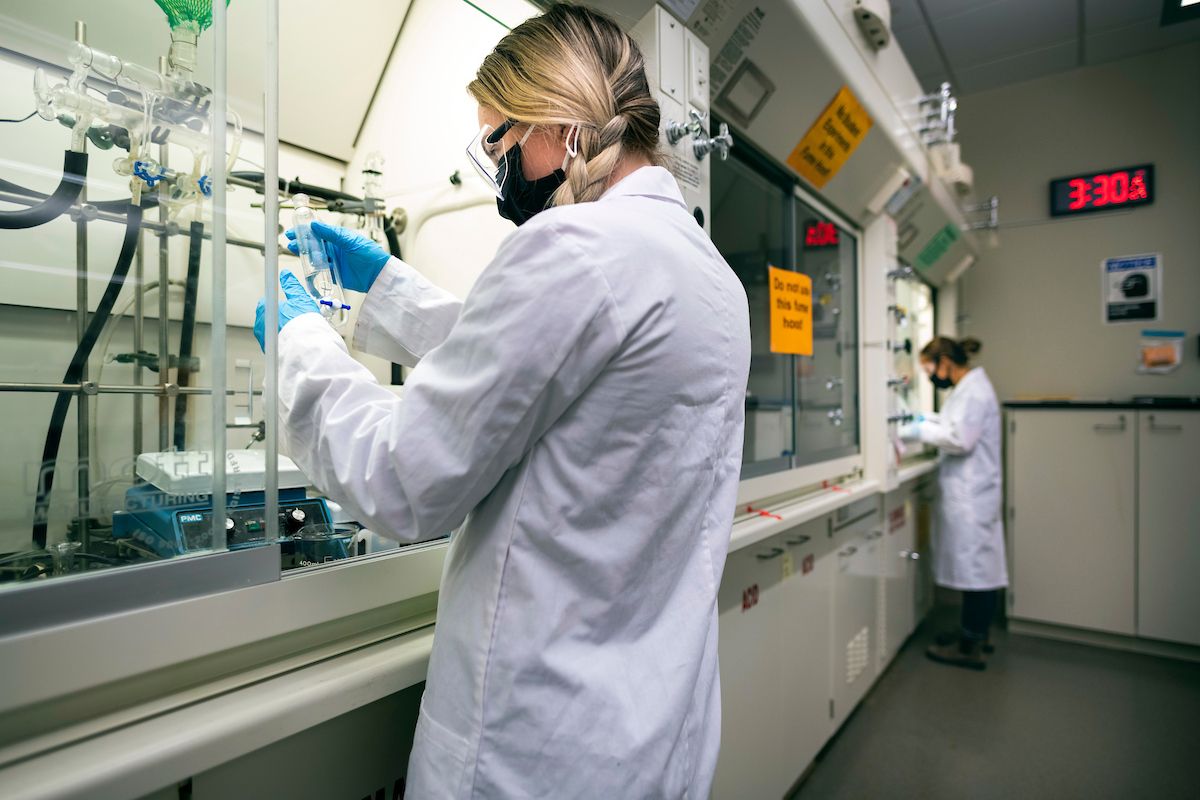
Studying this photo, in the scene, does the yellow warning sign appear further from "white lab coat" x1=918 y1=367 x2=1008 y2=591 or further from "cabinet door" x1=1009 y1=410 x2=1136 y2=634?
"cabinet door" x1=1009 y1=410 x2=1136 y2=634

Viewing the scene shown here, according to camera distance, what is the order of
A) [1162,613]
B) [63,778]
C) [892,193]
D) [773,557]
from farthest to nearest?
[1162,613], [892,193], [773,557], [63,778]

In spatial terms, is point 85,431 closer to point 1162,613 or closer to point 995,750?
point 995,750

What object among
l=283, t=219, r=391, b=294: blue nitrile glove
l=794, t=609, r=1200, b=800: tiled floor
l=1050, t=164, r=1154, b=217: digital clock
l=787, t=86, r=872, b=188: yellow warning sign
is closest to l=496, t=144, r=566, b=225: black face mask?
l=283, t=219, r=391, b=294: blue nitrile glove

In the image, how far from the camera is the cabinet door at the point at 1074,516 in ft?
10.2

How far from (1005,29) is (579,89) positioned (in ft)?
11.9

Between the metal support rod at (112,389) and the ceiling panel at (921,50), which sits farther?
the ceiling panel at (921,50)

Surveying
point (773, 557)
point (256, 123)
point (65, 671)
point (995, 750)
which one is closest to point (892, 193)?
point (773, 557)

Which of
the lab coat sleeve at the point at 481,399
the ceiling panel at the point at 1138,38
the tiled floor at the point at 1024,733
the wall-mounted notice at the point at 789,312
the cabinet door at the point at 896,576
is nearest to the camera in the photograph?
Answer: the lab coat sleeve at the point at 481,399

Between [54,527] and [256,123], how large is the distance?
0.54 metres

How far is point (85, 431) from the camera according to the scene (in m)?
0.80

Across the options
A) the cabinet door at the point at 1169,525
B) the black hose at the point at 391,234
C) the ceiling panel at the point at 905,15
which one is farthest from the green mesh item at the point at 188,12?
the cabinet door at the point at 1169,525

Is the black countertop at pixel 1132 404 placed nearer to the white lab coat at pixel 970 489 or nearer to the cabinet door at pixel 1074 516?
the cabinet door at pixel 1074 516

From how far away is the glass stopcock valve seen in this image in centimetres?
91

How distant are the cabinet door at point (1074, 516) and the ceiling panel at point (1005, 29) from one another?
1.98m
